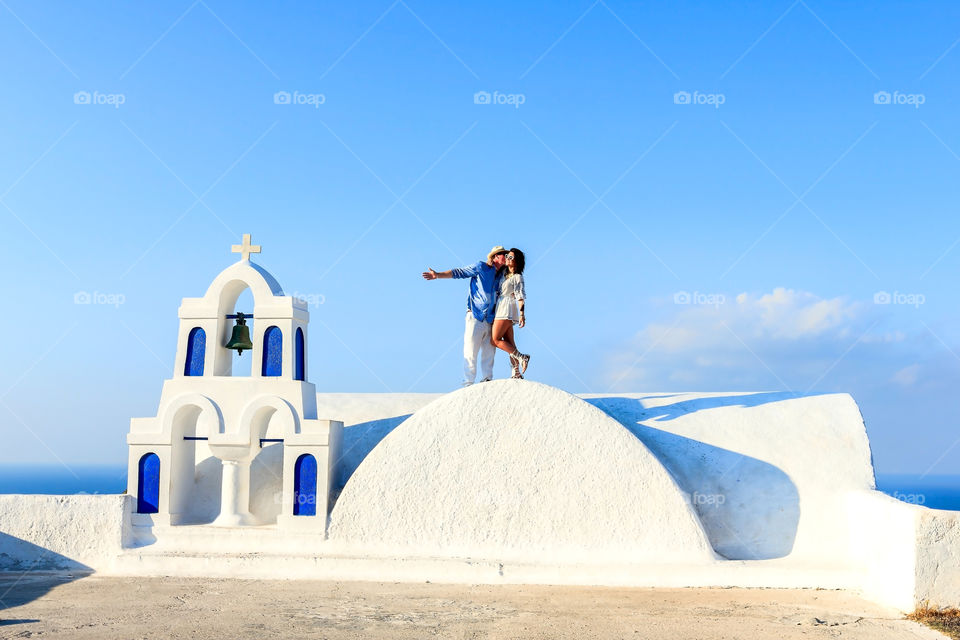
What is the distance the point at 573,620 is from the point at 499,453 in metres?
2.60

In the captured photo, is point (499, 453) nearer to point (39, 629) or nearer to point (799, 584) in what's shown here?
point (799, 584)

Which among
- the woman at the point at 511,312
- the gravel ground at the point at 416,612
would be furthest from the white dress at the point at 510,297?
the gravel ground at the point at 416,612

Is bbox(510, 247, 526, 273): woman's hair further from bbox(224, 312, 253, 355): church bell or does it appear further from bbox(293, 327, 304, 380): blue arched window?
bbox(224, 312, 253, 355): church bell

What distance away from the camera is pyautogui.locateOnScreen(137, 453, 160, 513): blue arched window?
10.8 m

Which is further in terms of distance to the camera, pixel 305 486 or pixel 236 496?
pixel 236 496

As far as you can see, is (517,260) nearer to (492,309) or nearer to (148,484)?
(492,309)

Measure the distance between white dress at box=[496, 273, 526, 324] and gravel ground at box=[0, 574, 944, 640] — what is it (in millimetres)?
3600

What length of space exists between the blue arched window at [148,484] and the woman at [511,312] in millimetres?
4694

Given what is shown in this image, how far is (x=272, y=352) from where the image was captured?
11.1m

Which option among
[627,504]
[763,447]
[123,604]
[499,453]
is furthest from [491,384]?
[123,604]

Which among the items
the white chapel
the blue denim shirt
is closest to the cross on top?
the white chapel

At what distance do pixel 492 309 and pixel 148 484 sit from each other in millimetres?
5021

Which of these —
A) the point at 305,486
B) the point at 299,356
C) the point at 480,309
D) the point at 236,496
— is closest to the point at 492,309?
the point at 480,309

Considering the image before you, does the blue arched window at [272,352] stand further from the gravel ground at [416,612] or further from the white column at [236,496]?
the gravel ground at [416,612]
